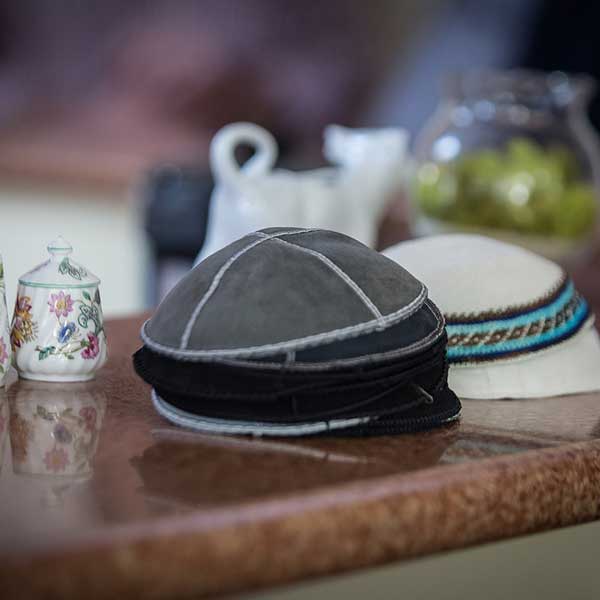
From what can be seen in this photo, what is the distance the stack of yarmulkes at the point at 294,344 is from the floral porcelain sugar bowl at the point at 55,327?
11 centimetres

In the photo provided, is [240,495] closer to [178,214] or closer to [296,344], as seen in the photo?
[296,344]

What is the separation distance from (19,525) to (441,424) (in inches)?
13.0

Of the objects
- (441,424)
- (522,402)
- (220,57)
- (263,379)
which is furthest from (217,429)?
(220,57)

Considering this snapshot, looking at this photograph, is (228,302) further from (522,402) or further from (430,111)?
(430,111)

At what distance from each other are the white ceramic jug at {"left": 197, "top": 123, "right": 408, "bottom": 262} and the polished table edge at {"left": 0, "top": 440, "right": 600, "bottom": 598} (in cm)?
60

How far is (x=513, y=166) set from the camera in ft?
6.34

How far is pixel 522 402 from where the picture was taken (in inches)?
35.1

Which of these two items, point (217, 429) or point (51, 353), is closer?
point (217, 429)

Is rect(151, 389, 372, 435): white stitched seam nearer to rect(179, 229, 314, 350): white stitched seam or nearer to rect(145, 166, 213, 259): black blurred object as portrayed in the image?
rect(179, 229, 314, 350): white stitched seam

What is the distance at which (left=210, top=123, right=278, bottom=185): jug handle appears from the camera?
1239 millimetres

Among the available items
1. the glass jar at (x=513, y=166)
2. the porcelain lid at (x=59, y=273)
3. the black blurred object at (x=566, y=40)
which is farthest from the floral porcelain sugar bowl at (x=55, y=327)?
the black blurred object at (x=566, y=40)

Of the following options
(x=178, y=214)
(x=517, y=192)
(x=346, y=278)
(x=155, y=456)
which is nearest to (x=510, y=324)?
(x=346, y=278)

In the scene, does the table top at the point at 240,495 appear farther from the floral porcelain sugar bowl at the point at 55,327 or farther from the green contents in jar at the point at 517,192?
the green contents in jar at the point at 517,192

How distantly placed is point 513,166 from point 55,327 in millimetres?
1234
